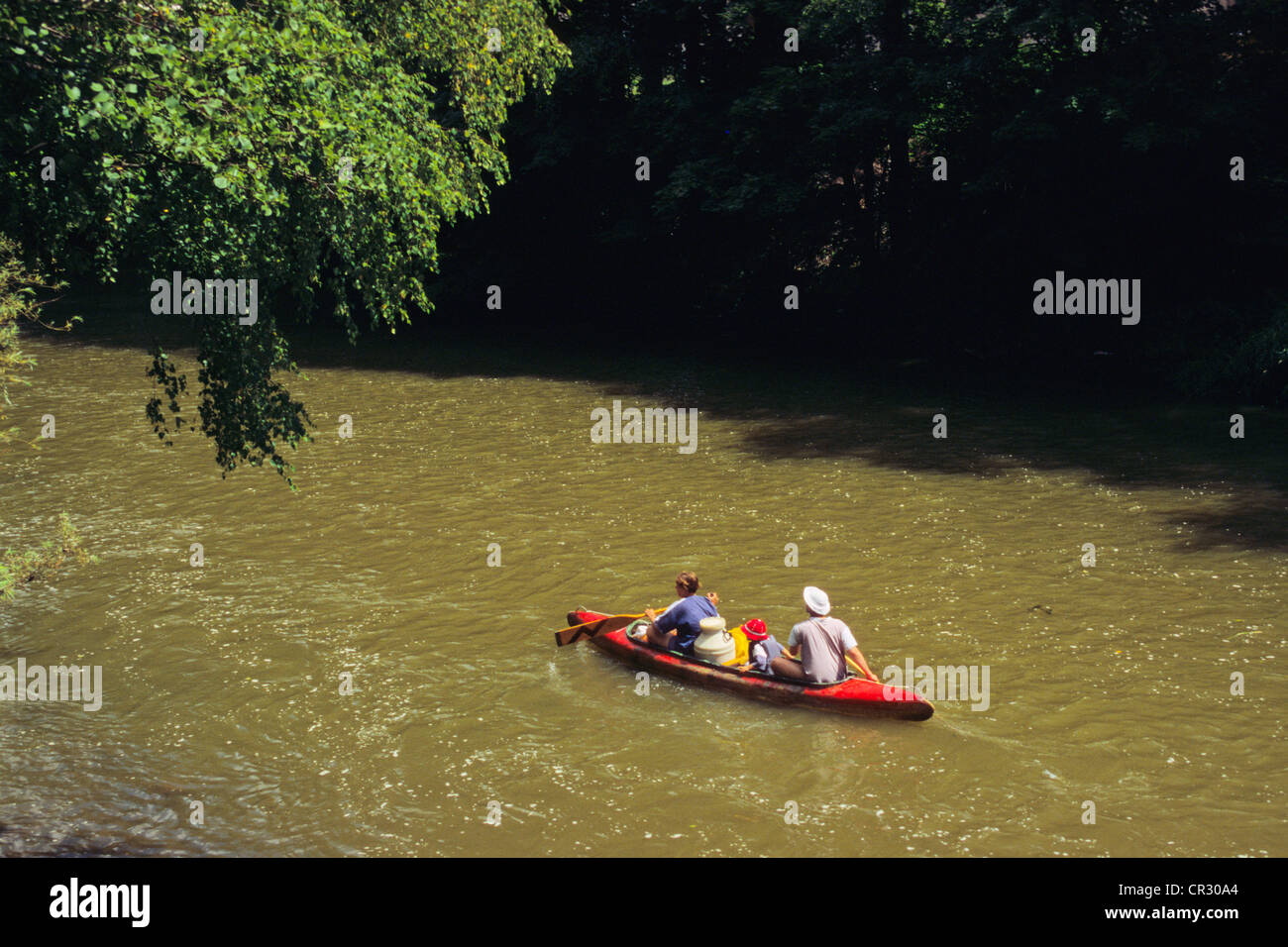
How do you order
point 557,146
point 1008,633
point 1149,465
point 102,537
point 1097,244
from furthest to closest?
point 557,146
point 1097,244
point 1149,465
point 102,537
point 1008,633

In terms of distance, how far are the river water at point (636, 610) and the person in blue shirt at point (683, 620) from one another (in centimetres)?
52

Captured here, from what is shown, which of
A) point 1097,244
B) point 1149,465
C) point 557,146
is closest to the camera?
point 1149,465

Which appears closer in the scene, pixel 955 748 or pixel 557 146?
pixel 955 748

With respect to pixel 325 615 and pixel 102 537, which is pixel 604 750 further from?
pixel 102 537

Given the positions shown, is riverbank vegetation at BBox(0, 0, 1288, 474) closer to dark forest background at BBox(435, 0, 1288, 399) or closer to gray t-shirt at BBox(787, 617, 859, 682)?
dark forest background at BBox(435, 0, 1288, 399)

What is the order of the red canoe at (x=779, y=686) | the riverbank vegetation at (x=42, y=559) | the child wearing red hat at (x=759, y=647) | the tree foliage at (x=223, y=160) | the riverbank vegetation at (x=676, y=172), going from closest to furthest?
the tree foliage at (x=223, y=160) → the riverbank vegetation at (x=676, y=172) → the red canoe at (x=779, y=686) → the child wearing red hat at (x=759, y=647) → the riverbank vegetation at (x=42, y=559)

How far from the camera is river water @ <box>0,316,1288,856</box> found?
28.1 ft

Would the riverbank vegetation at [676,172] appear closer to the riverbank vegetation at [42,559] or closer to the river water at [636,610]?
the riverbank vegetation at [42,559]

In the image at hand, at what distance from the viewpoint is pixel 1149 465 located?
60.0 ft

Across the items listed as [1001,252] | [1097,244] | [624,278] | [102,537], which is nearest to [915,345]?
[1001,252]

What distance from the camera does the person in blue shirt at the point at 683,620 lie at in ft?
36.7

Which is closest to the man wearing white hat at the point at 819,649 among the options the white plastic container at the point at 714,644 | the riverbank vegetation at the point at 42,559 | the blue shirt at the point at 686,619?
the white plastic container at the point at 714,644

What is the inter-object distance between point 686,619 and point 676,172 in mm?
21786

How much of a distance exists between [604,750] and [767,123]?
22931 millimetres
